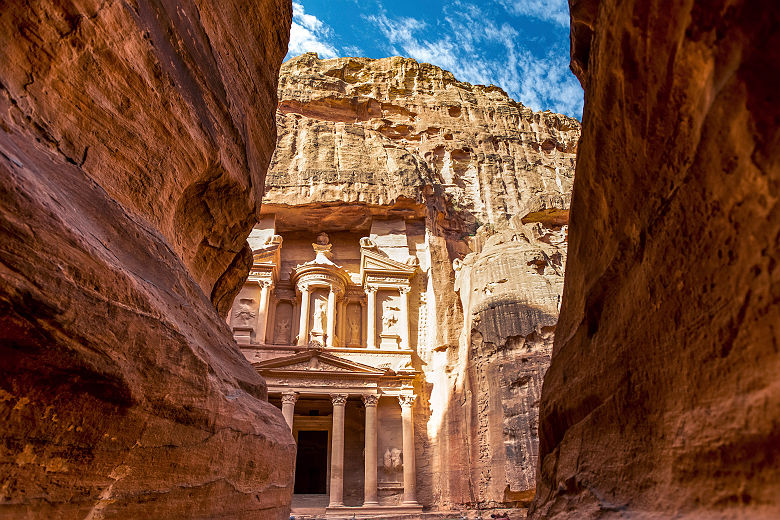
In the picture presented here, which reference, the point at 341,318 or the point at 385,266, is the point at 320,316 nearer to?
the point at 341,318

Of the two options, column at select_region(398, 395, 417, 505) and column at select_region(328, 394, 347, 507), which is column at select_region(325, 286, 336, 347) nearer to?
column at select_region(328, 394, 347, 507)

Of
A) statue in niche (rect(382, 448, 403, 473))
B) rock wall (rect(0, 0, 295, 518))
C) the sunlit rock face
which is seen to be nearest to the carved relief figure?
the sunlit rock face

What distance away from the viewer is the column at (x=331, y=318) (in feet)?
80.0

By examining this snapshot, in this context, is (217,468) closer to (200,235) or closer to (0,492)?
(0,492)

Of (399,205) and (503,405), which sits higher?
(399,205)

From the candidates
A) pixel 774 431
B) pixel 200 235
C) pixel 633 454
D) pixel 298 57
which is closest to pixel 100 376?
pixel 633 454

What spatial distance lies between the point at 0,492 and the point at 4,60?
228 centimetres

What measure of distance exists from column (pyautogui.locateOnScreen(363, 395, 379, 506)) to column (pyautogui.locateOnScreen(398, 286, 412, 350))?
3486 mm

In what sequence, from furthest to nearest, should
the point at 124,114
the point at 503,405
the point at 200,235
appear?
the point at 503,405, the point at 200,235, the point at 124,114

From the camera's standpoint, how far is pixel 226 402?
381 cm

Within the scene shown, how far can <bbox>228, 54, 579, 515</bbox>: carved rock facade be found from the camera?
1662 cm

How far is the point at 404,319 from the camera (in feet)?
81.0

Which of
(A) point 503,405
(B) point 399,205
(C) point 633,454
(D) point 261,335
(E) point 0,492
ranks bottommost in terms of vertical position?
(E) point 0,492

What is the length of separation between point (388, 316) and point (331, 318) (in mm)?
2584
